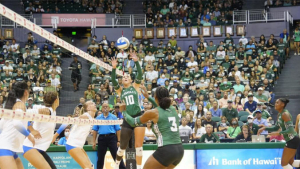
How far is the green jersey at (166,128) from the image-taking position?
27.3 feet

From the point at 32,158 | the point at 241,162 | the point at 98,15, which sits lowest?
the point at 241,162

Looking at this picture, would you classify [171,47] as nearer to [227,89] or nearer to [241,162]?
[227,89]

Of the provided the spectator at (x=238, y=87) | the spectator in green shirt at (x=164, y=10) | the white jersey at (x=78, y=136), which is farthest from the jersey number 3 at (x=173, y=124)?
the spectator in green shirt at (x=164, y=10)

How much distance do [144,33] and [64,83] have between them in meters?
8.07

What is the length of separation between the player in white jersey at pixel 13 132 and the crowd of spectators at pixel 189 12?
70.2 feet

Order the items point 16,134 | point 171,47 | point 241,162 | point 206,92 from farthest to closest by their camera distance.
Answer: point 171,47, point 206,92, point 241,162, point 16,134

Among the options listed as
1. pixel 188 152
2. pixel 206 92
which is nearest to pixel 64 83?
pixel 206 92

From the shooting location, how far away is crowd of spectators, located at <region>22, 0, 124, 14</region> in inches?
1207

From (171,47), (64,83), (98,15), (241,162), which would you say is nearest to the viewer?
(241,162)

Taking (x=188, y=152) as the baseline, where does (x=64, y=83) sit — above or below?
above

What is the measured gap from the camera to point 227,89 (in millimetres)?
21906

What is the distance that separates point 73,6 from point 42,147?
23.2 m

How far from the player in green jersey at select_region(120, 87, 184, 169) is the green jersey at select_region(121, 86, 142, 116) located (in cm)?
252

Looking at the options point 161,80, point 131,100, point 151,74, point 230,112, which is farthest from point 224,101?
point 131,100
